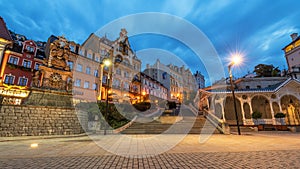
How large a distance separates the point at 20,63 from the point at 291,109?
40.4 metres

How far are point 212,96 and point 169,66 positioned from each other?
32.0m

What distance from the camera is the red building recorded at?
66.4 ft

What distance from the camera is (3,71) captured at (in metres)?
19.8

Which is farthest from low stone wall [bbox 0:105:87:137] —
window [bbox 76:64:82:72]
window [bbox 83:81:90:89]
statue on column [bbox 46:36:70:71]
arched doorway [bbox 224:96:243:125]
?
arched doorway [bbox 224:96:243:125]

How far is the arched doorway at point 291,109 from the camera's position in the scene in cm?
1766

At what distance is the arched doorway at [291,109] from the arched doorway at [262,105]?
2.54 meters

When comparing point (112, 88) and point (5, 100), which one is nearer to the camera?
point (5, 100)

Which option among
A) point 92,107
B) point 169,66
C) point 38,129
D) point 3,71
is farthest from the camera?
point 169,66

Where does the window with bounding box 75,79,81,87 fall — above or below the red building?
below

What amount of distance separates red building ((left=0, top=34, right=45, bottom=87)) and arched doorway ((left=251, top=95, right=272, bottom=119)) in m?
33.7

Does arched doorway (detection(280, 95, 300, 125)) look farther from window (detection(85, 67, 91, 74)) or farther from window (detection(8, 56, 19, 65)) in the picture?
window (detection(8, 56, 19, 65))

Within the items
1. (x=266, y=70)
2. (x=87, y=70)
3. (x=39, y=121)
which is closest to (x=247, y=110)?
(x=39, y=121)

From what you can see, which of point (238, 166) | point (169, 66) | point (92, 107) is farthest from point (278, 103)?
point (169, 66)

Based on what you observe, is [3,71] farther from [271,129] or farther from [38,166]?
[271,129]
